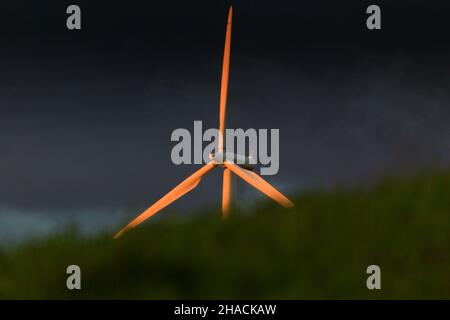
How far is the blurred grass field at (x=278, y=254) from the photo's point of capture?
2139 centimetres

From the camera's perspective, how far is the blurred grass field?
21.4 meters

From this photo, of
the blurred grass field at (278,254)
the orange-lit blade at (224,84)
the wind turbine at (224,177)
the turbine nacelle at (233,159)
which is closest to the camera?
the blurred grass field at (278,254)

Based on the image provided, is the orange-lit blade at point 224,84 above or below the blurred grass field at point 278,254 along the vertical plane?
above

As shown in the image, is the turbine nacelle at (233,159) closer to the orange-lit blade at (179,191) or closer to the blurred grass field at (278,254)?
the orange-lit blade at (179,191)

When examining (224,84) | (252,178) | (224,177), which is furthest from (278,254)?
(224,84)

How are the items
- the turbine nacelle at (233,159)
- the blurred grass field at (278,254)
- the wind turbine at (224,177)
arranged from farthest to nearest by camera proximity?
the turbine nacelle at (233,159) < the wind turbine at (224,177) < the blurred grass field at (278,254)

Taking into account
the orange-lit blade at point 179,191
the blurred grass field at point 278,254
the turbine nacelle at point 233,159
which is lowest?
the blurred grass field at point 278,254

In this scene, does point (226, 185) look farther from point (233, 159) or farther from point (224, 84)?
point (224, 84)

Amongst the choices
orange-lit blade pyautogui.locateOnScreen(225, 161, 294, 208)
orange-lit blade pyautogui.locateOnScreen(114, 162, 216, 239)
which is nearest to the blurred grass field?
orange-lit blade pyautogui.locateOnScreen(225, 161, 294, 208)

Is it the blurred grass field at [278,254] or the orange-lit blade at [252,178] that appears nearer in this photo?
the blurred grass field at [278,254]

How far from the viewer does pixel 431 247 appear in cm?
2247

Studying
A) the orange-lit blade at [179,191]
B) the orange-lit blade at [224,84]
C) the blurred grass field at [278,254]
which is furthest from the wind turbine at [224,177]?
the blurred grass field at [278,254]
